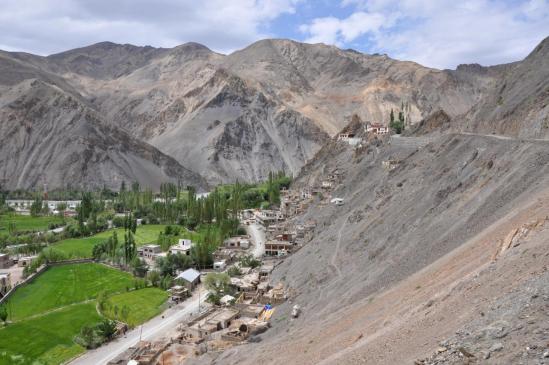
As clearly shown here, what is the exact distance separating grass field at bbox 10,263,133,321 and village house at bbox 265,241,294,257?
54.3ft

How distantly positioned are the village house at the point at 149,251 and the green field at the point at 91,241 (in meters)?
6.80

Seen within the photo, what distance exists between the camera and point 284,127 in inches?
7667

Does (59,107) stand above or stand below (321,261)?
above

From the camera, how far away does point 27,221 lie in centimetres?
10231

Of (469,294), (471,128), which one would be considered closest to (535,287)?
(469,294)

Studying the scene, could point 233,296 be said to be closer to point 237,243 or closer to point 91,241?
point 237,243

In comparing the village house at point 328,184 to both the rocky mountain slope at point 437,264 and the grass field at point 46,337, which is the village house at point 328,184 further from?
the grass field at point 46,337

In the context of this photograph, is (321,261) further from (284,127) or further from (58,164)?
(284,127)

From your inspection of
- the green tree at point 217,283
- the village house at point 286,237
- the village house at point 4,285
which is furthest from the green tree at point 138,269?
the village house at point 286,237

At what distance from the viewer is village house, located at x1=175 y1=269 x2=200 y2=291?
56.5 m

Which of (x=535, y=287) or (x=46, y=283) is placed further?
(x=46, y=283)

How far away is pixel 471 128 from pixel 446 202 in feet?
85.9

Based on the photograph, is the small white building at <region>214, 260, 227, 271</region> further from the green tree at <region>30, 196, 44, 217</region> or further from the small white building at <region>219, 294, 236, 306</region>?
the green tree at <region>30, 196, 44, 217</region>

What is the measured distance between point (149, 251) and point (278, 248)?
19.7 meters
